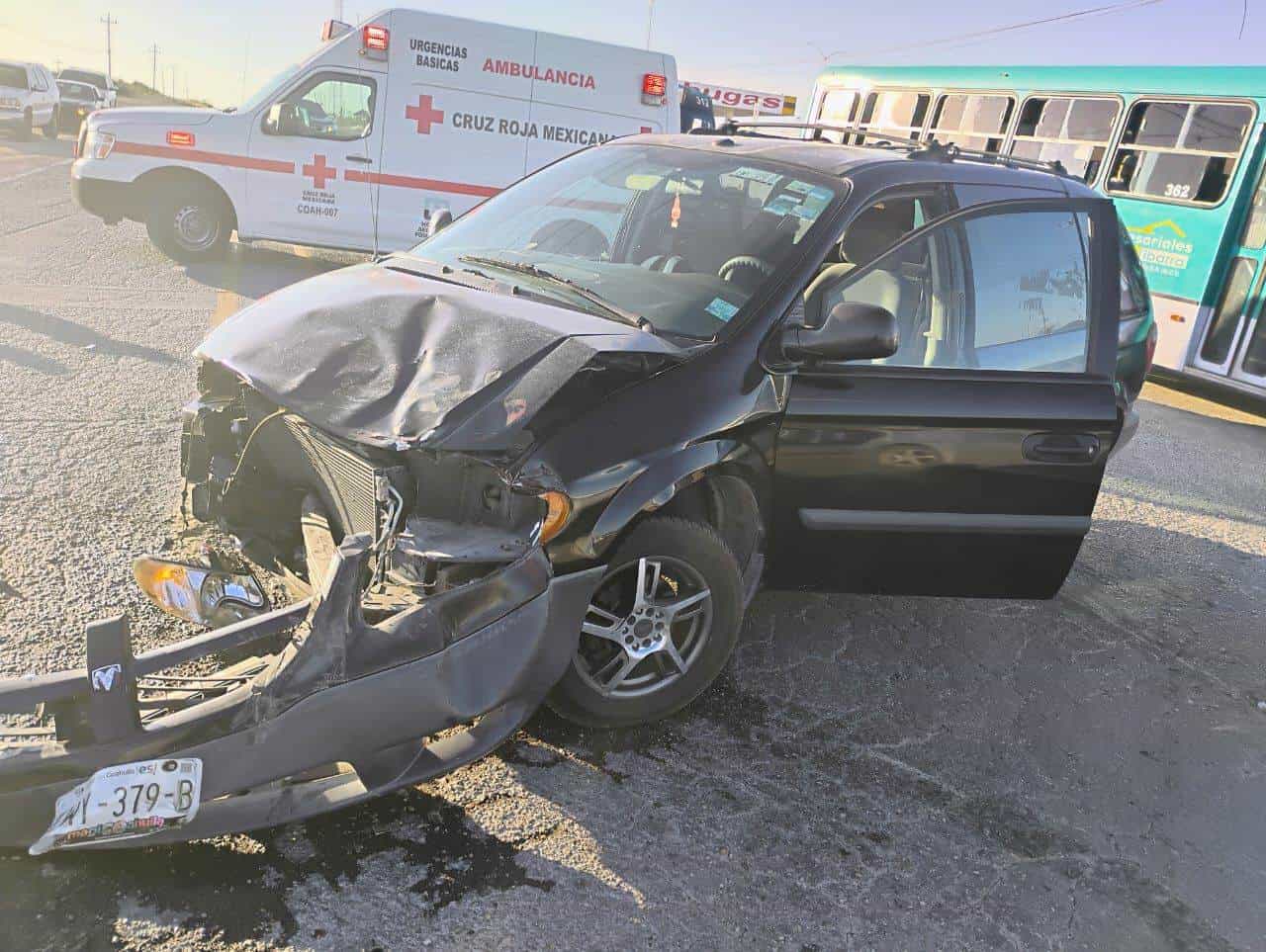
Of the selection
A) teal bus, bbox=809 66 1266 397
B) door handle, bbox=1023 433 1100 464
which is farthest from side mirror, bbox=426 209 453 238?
teal bus, bbox=809 66 1266 397

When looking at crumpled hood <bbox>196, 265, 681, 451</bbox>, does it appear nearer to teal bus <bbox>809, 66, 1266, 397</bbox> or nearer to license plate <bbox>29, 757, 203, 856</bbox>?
license plate <bbox>29, 757, 203, 856</bbox>

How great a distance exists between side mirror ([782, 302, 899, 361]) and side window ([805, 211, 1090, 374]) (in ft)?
0.80

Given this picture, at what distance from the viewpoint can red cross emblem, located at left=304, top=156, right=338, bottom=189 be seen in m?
10.3

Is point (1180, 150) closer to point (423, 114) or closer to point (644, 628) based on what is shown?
point (423, 114)

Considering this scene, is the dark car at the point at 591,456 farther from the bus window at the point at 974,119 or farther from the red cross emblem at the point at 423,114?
the bus window at the point at 974,119

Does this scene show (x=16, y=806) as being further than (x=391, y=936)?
No

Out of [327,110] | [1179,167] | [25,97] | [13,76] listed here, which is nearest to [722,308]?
[327,110]

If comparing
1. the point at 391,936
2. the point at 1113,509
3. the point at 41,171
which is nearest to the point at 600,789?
the point at 391,936

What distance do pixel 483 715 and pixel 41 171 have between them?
19089mm

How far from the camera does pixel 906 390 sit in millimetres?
3512

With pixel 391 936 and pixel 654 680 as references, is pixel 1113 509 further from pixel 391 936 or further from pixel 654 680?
pixel 391 936

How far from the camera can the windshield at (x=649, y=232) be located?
11.3 ft

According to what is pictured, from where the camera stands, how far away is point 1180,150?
1055 cm

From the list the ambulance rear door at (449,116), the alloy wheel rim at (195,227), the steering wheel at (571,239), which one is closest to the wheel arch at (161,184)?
the alloy wheel rim at (195,227)
